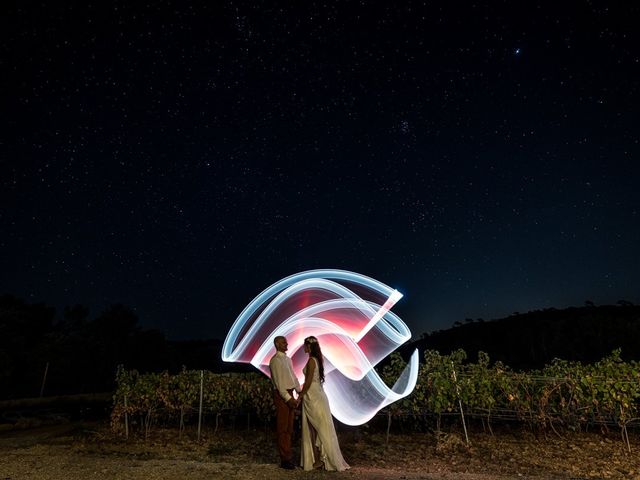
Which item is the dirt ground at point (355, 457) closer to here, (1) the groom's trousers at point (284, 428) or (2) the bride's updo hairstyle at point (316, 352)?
(1) the groom's trousers at point (284, 428)

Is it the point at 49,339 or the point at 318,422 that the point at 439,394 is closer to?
the point at 318,422

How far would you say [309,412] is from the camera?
776 cm

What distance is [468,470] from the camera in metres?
7.90

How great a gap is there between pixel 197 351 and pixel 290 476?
1242 inches

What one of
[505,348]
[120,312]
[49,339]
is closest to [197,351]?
[120,312]

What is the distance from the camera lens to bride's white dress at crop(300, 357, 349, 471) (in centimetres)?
759

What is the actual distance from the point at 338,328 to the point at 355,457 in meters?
2.15

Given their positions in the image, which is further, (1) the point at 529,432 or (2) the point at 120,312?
(2) the point at 120,312

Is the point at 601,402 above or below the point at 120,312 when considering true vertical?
below

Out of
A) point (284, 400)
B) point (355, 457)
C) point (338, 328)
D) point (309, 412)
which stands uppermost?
point (338, 328)

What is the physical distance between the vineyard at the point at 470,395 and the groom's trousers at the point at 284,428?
340cm

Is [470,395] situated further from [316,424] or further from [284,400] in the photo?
[284,400]

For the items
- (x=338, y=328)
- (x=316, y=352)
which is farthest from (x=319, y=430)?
(x=338, y=328)

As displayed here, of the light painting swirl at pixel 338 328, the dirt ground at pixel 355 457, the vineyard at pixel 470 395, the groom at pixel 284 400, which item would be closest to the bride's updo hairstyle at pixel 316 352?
the groom at pixel 284 400
